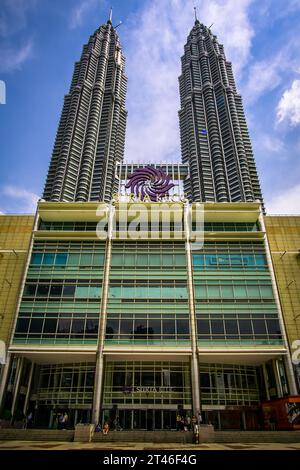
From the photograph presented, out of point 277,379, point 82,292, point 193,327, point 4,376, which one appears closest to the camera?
point 4,376

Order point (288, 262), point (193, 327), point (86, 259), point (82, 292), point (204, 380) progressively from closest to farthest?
1. point (193, 327)
2. point (204, 380)
3. point (82, 292)
4. point (86, 259)
5. point (288, 262)

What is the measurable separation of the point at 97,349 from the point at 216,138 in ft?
372

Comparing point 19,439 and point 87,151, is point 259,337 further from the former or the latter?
point 87,151

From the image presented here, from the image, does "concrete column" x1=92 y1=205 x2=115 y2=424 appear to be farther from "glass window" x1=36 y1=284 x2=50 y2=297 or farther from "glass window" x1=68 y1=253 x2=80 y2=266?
"glass window" x1=36 y1=284 x2=50 y2=297

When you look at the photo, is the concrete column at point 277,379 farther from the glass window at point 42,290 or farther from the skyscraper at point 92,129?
the skyscraper at point 92,129

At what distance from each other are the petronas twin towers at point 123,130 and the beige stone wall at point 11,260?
69.5 m

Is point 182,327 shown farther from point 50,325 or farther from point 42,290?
point 42,290

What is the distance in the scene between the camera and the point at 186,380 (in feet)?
120

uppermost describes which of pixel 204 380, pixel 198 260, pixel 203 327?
pixel 198 260

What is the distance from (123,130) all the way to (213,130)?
4157cm

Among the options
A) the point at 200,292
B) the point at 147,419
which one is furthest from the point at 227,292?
the point at 147,419

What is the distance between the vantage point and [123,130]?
469 ft

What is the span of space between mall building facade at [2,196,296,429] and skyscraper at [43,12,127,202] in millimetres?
78455

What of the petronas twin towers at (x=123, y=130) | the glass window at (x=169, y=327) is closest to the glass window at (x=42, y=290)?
the glass window at (x=169, y=327)
